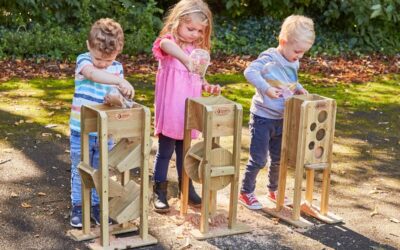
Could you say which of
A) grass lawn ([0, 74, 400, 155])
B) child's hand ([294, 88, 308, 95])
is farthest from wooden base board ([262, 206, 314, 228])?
grass lawn ([0, 74, 400, 155])

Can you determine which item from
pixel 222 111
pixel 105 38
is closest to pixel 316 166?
pixel 222 111

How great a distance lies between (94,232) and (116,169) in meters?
0.46

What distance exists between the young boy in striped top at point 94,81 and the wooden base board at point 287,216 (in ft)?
3.71

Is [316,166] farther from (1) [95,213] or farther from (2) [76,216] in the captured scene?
(2) [76,216]

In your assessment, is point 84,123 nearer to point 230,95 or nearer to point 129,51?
point 230,95

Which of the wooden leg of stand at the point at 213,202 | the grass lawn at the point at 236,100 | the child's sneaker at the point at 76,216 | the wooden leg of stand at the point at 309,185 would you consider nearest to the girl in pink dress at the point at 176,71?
the wooden leg of stand at the point at 213,202

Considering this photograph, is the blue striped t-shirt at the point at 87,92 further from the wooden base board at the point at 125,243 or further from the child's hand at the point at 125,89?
the wooden base board at the point at 125,243

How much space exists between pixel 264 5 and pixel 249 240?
25.6 feet

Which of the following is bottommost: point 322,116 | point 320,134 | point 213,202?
point 213,202

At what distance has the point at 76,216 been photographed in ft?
13.9

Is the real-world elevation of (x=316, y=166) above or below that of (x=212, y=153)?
below

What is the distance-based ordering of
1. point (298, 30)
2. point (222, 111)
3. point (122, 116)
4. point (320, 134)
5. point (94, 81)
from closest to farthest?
1. point (122, 116)
2. point (94, 81)
3. point (222, 111)
4. point (298, 30)
5. point (320, 134)

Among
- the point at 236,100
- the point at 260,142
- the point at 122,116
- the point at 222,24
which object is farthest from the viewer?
the point at 222,24

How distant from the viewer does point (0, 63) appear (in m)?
8.79
